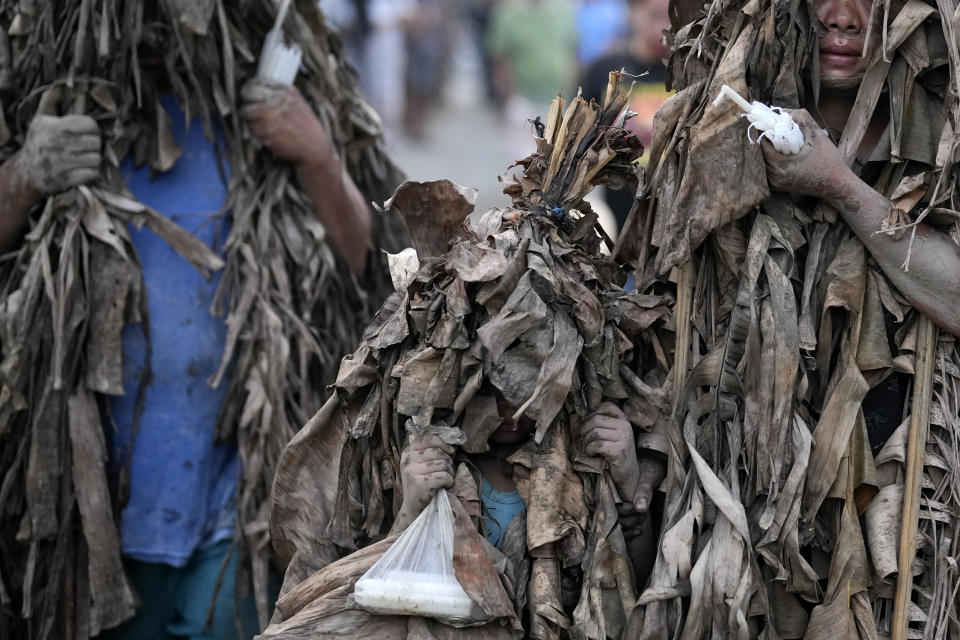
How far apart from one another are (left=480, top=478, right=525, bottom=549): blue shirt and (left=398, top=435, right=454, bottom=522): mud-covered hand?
0.52ft

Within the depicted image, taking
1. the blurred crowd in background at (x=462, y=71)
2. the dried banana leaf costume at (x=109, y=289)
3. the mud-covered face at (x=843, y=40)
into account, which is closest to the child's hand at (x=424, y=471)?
the mud-covered face at (x=843, y=40)

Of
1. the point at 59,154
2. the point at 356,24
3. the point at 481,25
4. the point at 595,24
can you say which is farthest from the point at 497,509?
the point at 481,25

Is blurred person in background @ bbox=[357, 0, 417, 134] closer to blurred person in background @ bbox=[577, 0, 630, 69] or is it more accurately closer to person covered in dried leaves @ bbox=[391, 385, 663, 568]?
blurred person in background @ bbox=[577, 0, 630, 69]

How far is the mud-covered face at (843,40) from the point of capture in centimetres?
284

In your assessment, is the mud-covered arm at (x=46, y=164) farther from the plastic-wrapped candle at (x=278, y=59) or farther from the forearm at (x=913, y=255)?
the forearm at (x=913, y=255)

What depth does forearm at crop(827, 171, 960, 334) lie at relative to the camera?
8.82 feet

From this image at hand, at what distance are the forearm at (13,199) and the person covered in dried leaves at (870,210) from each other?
210 centimetres

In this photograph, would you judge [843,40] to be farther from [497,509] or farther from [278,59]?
[278,59]

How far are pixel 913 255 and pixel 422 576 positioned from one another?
3.76 ft

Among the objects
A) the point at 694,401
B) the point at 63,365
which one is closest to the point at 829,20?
the point at 694,401

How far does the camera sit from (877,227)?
2.70m

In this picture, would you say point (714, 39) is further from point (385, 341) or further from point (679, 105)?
point (385, 341)

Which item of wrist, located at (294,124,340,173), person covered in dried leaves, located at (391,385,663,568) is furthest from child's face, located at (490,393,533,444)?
wrist, located at (294,124,340,173)

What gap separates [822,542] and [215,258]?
189 cm
